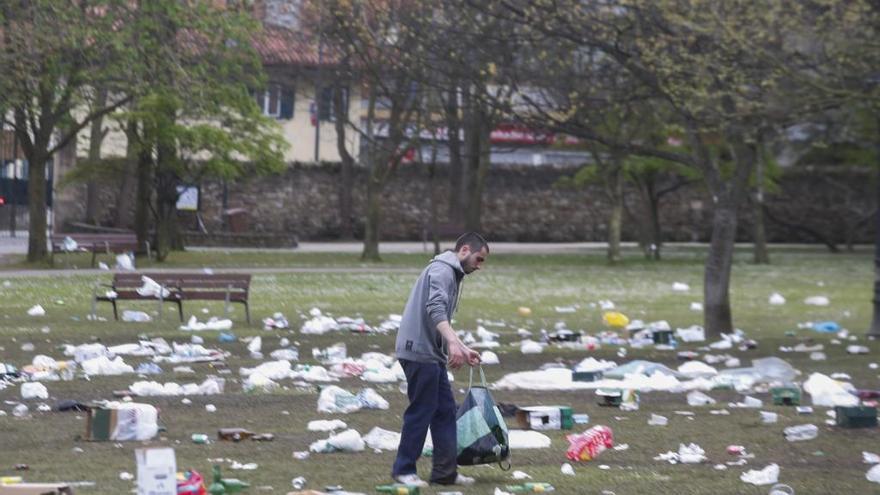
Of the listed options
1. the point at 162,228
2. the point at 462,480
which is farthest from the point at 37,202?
the point at 462,480

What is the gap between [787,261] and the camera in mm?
45312

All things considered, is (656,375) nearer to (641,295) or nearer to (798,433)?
(798,433)

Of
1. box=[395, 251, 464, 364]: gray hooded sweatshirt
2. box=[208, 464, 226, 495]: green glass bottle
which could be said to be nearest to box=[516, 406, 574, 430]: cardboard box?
box=[395, 251, 464, 364]: gray hooded sweatshirt

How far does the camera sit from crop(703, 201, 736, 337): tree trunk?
65.1 ft

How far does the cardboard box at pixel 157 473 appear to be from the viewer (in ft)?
24.9

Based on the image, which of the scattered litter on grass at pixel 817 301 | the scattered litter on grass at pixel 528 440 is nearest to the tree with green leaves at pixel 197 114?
the scattered litter on grass at pixel 817 301

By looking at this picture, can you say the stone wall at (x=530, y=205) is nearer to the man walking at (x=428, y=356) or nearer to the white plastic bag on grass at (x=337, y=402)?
the white plastic bag on grass at (x=337, y=402)

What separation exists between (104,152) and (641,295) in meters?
29.1

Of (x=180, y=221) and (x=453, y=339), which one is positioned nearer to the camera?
(x=453, y=339)

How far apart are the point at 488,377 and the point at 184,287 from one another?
732 cm

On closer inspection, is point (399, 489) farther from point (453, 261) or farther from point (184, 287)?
point (184, 287)

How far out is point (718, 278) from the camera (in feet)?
66.1

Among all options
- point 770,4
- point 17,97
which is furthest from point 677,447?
point 17,97

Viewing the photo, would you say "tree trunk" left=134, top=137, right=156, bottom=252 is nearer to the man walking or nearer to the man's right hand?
the man walking
